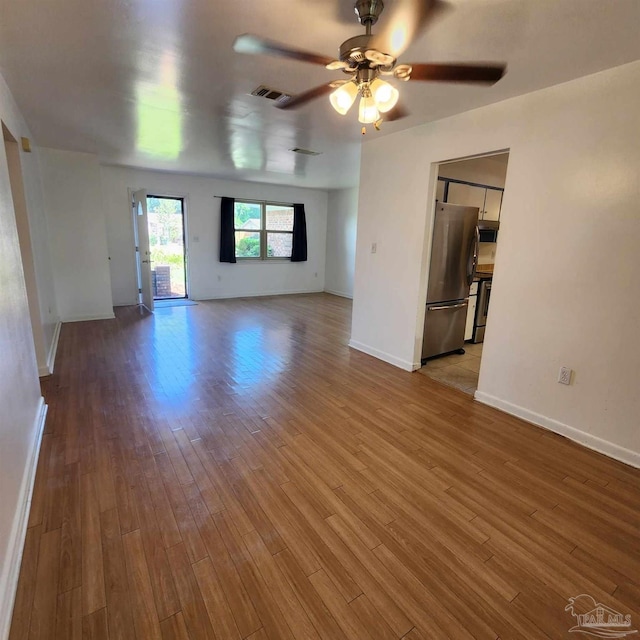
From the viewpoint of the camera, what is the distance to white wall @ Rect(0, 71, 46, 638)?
1.39 m

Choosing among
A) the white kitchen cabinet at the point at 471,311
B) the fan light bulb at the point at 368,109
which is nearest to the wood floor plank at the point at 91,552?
the fan light bulb at the point at 368,109

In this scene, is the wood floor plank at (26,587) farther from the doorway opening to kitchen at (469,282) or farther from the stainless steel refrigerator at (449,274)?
the stainless steel refrigerator at (449,274)

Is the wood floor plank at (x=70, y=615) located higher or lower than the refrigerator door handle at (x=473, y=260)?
lower

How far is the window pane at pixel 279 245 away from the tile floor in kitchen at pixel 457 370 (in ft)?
16.6

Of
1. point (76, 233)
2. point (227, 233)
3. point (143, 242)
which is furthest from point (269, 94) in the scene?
point (227, 233)

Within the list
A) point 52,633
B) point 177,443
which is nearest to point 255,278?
point 177,443

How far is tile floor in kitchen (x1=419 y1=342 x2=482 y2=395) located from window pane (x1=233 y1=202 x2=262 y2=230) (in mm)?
5232

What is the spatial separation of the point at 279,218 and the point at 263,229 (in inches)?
19.0

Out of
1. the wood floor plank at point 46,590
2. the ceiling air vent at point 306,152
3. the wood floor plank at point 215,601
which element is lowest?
the wood floor plank at point 215,601

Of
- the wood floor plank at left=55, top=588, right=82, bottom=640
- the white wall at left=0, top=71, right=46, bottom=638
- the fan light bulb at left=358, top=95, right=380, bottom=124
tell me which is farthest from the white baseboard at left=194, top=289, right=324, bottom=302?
the wood floor plank at left=55, top=588, right=82, bottom=640

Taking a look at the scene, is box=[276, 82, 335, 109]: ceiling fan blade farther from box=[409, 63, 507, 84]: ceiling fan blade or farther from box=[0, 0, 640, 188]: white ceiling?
box=[409, 63, 507, 84]: ceiling fan blade

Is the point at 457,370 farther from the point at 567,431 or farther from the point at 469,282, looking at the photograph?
the point at 567,431

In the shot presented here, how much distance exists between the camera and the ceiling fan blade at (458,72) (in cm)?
164

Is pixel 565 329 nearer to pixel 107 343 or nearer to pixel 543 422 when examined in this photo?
pixel 543 422
